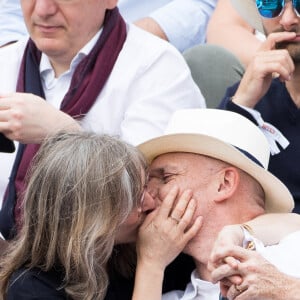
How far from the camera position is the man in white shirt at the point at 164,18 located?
4.92 m

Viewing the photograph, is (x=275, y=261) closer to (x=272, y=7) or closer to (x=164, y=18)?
(x=272, y=7)

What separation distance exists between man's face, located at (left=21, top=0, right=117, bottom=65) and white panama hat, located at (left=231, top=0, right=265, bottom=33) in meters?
0.63

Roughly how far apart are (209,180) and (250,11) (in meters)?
1.27

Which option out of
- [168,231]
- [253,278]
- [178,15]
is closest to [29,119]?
[168,231]

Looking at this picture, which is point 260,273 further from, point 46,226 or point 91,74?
point 91,74

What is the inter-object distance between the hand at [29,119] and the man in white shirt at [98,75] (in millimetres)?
213

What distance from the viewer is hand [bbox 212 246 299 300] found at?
269 centimetres

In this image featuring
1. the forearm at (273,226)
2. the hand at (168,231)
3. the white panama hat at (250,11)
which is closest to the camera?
the forearm at (273,226)

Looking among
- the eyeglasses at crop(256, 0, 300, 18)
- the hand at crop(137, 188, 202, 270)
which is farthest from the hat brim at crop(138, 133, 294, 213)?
the eyeglasses at crop(256, 0, 300, 18)

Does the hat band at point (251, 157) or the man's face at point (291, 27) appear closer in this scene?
the hat band at point (251, 157)

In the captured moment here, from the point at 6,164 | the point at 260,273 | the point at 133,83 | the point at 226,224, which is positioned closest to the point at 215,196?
the point at 226,224

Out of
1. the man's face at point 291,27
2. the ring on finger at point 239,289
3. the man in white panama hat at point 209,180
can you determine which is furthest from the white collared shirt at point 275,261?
the man's face at point 291,27

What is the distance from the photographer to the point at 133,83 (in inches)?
159

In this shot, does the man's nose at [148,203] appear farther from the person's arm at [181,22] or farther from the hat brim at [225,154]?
the person's arm at [181,22]
